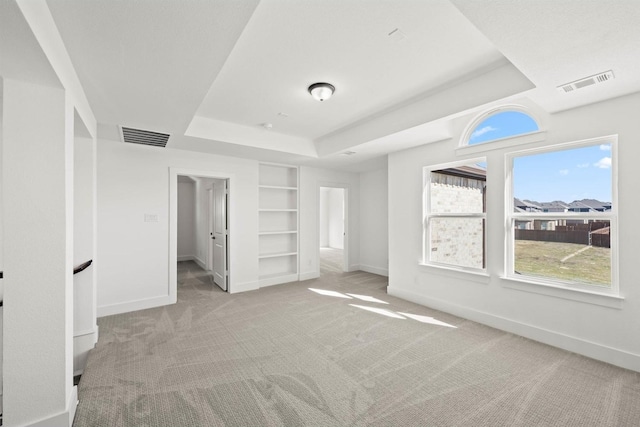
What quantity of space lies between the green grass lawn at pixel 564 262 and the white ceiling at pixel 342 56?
59.3 inches

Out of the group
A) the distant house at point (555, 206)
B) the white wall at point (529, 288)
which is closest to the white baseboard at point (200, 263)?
the white wall at point (529, 288)

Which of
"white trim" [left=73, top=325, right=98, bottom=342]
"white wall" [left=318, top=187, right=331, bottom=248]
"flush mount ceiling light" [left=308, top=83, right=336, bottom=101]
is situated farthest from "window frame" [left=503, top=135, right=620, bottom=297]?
"white wall" [left=318, top=187, right=331, bottom=248]

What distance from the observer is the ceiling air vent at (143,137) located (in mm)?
3496

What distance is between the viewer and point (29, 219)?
5.60 feet

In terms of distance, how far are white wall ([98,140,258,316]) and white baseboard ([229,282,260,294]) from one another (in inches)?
40.3

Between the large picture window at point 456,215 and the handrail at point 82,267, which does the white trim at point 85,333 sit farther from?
the large picture window at point 456,215

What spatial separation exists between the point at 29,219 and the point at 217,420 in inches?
70.9

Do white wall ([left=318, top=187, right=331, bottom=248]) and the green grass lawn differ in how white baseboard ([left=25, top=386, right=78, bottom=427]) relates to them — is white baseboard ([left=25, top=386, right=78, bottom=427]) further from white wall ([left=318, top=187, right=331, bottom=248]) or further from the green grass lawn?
white wall ([left=318, top=187, right=331, bottom=248])

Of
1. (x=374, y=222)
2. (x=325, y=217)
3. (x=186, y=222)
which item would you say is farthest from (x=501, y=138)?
(x=325, y=217)

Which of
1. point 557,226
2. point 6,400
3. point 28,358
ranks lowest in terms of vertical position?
point 6,400

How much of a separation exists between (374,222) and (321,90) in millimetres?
4371

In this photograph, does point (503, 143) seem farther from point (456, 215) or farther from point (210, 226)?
point (210, 226)

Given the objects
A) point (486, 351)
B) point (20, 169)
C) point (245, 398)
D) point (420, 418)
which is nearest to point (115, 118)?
point (20, 169)

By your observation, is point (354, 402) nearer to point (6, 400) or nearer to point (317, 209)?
point (6, 400)
